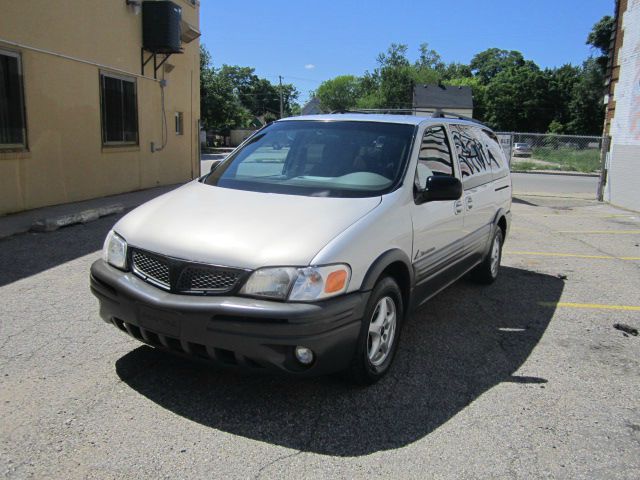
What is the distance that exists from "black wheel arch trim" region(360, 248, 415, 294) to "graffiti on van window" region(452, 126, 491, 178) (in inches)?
64.5

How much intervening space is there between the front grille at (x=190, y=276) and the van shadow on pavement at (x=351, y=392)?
723 mm

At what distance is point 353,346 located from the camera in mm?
3195

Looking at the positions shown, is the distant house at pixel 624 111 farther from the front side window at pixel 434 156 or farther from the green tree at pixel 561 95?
the green tree at pixel 561 95

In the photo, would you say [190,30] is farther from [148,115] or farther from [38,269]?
[38,269]

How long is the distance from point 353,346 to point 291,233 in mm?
754

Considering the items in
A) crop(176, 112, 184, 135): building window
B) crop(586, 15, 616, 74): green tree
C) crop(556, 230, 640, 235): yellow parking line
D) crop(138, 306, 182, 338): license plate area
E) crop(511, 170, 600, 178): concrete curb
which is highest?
crop(586, 15, 616, 74): green tree

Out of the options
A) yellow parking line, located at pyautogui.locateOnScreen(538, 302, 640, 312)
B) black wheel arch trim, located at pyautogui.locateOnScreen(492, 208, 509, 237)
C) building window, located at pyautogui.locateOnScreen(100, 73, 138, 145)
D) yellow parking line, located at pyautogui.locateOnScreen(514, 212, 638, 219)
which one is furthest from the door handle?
building window, located at pyautogui.locateOnScreen(100, 73, 138, 145)

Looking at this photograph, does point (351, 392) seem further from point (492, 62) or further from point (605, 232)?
point (492, 62)

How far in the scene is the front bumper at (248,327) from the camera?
9.49ft

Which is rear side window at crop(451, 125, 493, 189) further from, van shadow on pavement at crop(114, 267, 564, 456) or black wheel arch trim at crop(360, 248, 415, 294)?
black wheel arch trim at crop(360, 248, 415, 294)

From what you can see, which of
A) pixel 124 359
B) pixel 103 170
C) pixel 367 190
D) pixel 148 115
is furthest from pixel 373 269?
pixel 148 115

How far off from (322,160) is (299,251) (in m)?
1.46

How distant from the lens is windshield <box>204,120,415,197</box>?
3957mm

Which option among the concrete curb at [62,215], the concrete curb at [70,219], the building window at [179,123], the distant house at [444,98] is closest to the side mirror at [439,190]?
the concrete curb at [62,215]
